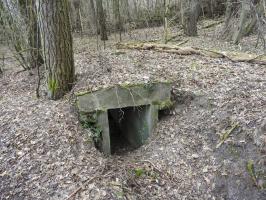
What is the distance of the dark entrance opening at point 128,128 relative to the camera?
6.76m

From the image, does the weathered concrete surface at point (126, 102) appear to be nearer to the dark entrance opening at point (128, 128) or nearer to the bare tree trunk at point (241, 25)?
the dark entrance opening at point (128, 128)

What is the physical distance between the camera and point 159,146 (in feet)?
18.1

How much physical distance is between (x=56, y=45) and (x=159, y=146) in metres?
2.90

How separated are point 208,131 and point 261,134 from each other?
37.2 inches

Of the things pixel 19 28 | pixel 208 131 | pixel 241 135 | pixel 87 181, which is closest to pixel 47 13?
pixel 19 28

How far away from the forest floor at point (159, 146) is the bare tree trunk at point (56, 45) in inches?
11.9

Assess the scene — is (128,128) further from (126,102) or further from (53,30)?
(53,30)

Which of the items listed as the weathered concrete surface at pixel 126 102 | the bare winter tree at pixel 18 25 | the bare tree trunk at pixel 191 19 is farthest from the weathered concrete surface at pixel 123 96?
the bare tree trunk at pixel 191 19

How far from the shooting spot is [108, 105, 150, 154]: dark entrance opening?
6.76 metres

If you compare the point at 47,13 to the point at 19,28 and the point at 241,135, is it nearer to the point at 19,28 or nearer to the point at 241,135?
the point at 19,28

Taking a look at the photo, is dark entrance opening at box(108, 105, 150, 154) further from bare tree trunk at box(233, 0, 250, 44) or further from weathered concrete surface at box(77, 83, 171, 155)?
bare tree trunk at box(233, 0, 250, 44)

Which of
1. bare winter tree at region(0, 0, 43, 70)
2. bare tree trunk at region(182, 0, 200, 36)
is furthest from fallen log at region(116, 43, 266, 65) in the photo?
bare tree trunk at region(182, 0, 200, 36)

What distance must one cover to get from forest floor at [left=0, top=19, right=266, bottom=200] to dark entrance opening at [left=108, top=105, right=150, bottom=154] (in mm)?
668

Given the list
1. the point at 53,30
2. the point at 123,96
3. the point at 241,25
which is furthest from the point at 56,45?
the point at 241,25
